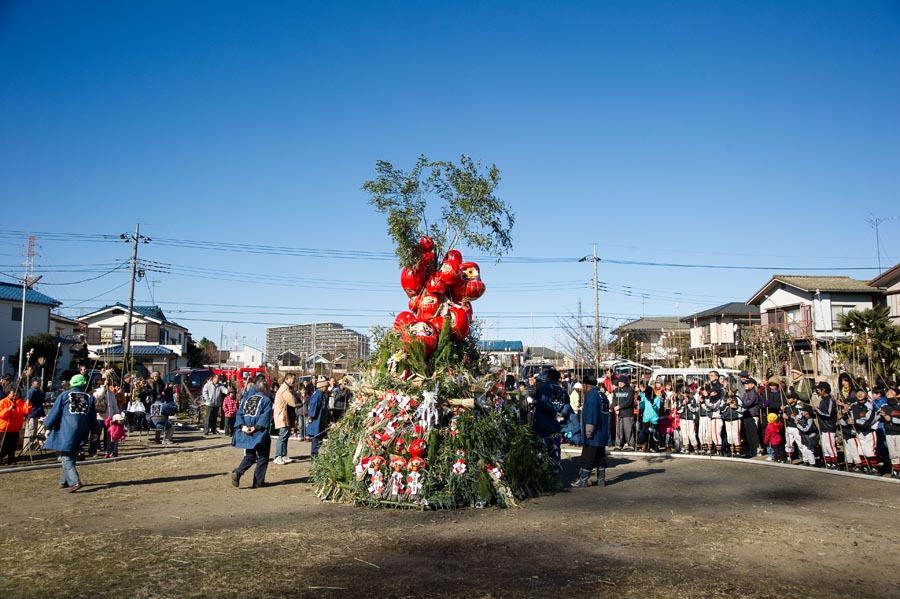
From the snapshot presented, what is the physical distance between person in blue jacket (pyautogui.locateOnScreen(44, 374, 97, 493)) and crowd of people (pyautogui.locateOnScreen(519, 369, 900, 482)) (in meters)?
7.56

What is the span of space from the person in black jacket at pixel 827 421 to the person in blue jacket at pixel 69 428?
523 inches

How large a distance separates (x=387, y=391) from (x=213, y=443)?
10561mm

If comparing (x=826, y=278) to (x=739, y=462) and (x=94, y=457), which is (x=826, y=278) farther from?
(x=94, y=457)

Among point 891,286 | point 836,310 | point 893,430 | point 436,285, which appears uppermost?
point 891,286

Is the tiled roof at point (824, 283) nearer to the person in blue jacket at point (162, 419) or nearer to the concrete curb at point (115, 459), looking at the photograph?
the concrete curb at point (115, 459)

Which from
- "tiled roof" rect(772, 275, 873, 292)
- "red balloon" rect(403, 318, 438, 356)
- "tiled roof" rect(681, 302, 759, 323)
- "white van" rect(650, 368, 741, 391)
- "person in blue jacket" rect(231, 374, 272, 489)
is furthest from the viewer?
"tiled roof" rect(681, 302, 759, 323)

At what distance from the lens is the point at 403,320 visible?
1109 cm

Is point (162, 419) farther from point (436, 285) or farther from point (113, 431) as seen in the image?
point (436, 285)

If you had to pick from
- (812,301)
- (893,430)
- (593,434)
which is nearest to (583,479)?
(593,434)

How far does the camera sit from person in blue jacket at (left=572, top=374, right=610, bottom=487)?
11.0m

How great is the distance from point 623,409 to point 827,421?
4.59 m

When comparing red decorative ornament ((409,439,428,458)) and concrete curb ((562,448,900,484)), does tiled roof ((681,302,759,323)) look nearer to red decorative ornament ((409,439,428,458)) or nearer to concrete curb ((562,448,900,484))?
concrete curb ((562,448,900,484))

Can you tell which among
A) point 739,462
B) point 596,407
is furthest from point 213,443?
point 739,462

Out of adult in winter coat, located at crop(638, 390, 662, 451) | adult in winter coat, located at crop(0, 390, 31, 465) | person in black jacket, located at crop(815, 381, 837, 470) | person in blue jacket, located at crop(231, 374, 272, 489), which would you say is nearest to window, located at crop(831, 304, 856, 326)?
adult in winter coat, located at crop(638, 390, 662, 451)
